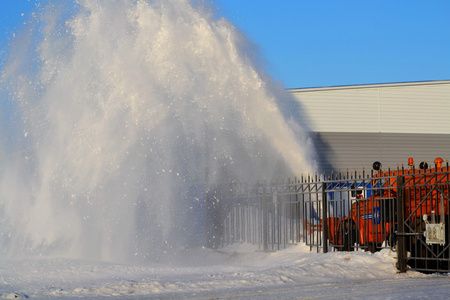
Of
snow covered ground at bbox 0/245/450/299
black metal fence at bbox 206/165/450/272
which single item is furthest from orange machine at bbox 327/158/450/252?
snow covered ground at bbox 0/245/450/299

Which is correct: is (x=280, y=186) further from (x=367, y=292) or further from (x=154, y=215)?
(x=367, y=292)

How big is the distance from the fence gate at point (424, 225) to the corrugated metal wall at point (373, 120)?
756 inches

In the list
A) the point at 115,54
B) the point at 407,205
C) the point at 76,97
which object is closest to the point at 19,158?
the point at 76,97

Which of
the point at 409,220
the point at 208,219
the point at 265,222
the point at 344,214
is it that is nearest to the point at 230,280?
the point at 409,220

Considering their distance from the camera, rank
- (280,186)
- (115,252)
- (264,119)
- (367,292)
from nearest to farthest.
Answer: (367,292)
(115,252)
(280,186)
(264,119)

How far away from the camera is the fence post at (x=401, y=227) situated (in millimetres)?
11883

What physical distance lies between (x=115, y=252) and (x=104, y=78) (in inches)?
164

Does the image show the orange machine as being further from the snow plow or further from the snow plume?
the snow plume

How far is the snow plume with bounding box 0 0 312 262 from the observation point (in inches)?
592

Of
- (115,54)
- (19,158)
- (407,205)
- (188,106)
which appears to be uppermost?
(115,54)

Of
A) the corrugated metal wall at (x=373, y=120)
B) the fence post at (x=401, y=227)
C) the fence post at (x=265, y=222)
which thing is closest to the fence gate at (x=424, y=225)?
the fence post at (x=401, y=227)

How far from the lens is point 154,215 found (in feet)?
52.2

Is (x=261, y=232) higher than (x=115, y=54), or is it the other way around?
(x=115, y=54)

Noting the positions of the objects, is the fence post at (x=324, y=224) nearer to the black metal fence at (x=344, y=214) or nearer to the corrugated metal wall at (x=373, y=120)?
the black metal fence at (x=344, y=214)
